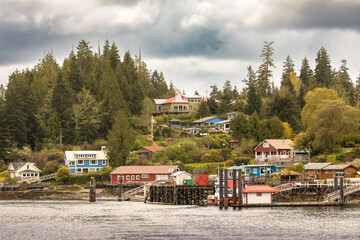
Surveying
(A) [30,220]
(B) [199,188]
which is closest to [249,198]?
(B) [199,188]

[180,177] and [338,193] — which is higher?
[180,177]

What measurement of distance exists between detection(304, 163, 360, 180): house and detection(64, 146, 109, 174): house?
53286 mm

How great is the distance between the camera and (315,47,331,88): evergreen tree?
180312 millimetres

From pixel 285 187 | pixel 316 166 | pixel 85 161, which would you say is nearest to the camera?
pixel 285 187

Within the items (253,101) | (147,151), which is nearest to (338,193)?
(147,151)

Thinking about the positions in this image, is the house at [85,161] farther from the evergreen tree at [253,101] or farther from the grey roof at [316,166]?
the grey roof at [316,166]

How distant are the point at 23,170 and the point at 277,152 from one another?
5744 cm

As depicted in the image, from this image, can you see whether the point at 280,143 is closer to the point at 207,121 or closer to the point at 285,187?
the point at 285,187

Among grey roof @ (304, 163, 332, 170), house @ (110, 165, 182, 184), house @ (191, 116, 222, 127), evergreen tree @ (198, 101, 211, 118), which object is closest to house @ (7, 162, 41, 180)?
house @ (110, 165, 182, 184)

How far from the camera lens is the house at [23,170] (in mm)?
125562

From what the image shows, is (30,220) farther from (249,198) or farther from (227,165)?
(227,165)

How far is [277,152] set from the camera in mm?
116562

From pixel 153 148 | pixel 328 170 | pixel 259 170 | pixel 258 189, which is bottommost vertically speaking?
pixel 258 189

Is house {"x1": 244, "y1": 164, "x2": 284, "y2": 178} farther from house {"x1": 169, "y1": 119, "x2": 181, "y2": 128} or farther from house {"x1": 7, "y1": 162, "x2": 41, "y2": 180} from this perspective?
house {"x1": 169, "y1": 119, "x2": 181, "y2": 128}
